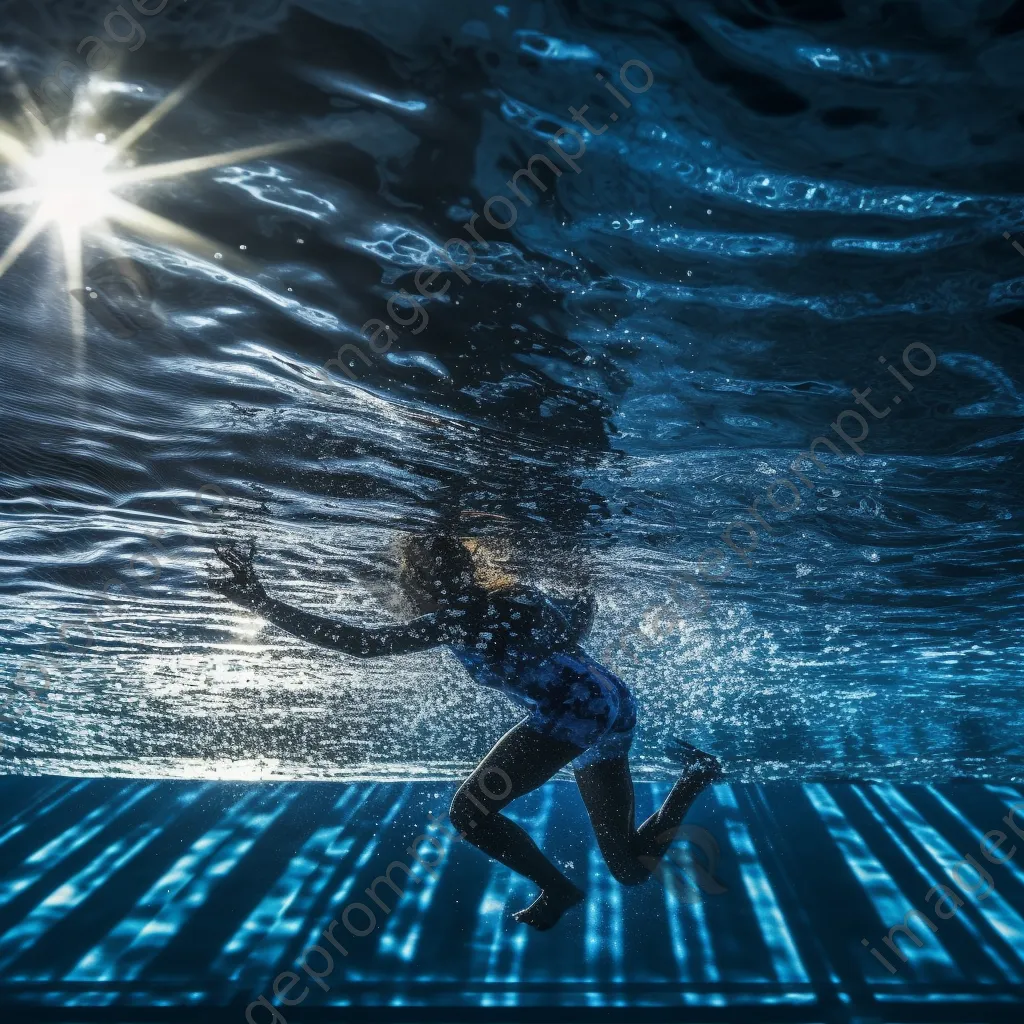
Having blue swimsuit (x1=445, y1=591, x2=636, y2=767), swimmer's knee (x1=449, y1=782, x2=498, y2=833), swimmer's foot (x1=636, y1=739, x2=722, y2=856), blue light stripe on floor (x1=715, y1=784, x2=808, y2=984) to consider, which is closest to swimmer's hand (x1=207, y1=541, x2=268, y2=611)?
blue swimsuit (x1=445, y1=591, x2=636, y2=767)

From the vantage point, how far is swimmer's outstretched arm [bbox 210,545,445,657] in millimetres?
4641

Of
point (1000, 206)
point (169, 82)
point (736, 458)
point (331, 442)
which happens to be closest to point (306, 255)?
point (169, 82)

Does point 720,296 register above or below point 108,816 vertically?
above

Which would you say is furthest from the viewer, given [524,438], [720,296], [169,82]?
[524,438]

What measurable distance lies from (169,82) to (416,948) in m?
8.26

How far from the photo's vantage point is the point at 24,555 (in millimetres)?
7594

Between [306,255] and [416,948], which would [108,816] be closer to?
[416,948]

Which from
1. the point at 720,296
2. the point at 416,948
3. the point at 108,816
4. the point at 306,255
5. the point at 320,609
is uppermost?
the point at 320,609

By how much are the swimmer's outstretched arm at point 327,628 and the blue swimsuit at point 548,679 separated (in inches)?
12.4

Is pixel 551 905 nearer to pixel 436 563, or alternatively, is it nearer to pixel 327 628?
pixel 327 628

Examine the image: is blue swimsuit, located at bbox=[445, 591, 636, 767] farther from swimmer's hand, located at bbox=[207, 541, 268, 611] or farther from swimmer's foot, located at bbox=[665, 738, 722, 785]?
swimmer's hand, located at bbox=[207, 541, 268, 611]

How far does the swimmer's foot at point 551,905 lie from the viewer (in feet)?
17.6

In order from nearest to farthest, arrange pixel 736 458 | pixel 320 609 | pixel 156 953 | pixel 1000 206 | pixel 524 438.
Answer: pixel 1000 206 < pixel 524 438 < pixel 736 458 < pixel 156 953 < pixel 320 609

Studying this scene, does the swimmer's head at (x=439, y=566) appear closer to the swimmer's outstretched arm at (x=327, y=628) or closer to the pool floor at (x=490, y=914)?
the swimmer's outstretched arm at (x=327, y=628)
